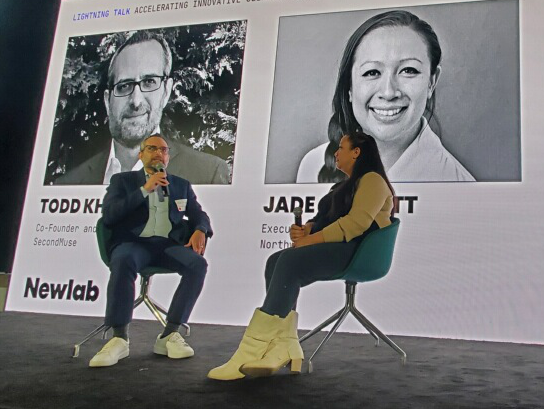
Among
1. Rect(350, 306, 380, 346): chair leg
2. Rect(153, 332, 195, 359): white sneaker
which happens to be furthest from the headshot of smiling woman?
Rect(153, 332, 195, 359): white sneaker

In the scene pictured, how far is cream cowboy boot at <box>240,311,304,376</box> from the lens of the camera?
63.3 inches

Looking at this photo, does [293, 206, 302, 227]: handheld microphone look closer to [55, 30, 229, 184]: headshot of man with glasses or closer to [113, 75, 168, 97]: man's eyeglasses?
[55, 30, 229, 184]: headshot of man with glasses

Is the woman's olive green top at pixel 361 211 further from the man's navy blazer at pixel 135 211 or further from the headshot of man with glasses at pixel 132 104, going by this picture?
the headshot of man with glasses at pixel 132 104

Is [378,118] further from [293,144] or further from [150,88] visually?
[150,88]

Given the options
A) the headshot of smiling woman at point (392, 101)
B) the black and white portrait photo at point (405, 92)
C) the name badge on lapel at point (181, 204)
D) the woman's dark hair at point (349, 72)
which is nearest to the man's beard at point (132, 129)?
the black and white portrait photo at point (405, 92)

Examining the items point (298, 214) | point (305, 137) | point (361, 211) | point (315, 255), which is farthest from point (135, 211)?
point (305, 137)

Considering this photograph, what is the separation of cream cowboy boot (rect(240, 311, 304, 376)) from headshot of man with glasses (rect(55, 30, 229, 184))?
1.97 metres

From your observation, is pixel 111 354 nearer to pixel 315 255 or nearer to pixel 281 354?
pixel 281 354

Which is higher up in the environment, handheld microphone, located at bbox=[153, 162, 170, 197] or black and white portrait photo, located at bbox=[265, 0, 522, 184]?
black and white portrait photo, located at bbox=[265, 0, 522, 184]

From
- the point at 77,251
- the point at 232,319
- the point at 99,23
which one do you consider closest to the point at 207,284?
the point at 232,319

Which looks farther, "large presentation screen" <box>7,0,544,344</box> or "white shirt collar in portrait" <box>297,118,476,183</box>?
"white shirt collar in portrait" <box>297,118,476,183</box>

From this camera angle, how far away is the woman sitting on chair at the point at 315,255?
5.44 ft

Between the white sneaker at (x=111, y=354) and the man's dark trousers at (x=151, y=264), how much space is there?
0.24 feet

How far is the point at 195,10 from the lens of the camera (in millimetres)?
3668
